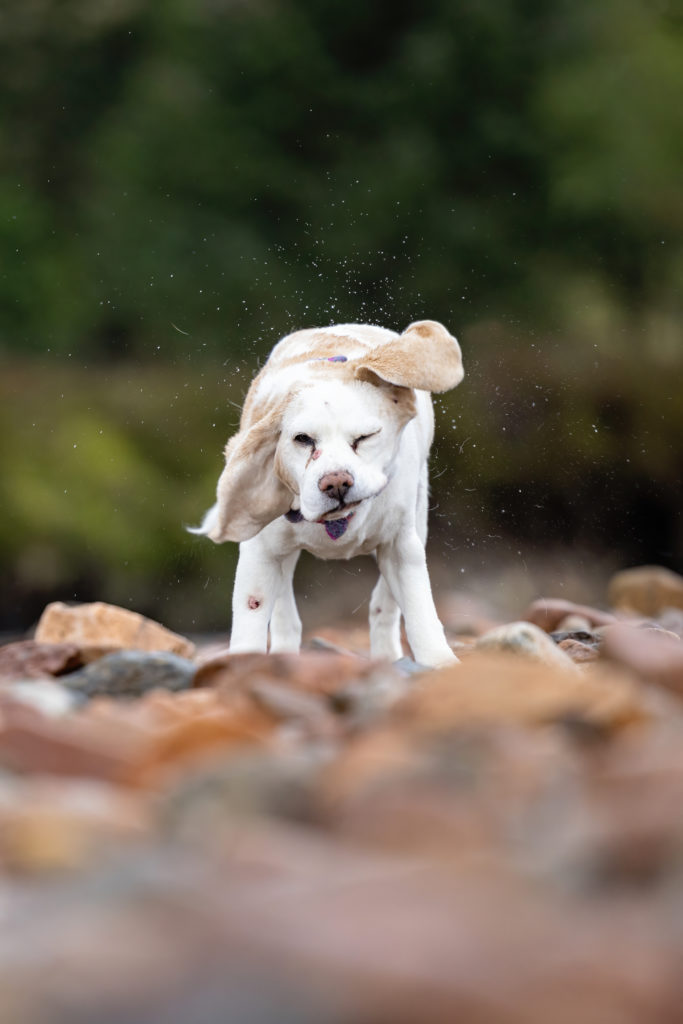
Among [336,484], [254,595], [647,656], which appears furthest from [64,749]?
[254,595]

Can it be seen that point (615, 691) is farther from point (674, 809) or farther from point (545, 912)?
point (545, 912)

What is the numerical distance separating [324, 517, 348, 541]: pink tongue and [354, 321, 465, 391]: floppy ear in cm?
36

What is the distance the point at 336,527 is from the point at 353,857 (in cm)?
205

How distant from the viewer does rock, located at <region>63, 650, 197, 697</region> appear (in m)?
2.33

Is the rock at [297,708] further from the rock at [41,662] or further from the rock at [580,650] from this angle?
the rock at [580,650]

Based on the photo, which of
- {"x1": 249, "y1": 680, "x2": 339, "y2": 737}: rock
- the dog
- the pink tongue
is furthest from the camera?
the pink tongue

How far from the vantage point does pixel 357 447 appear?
3.14m

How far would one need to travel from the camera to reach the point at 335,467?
3.01m

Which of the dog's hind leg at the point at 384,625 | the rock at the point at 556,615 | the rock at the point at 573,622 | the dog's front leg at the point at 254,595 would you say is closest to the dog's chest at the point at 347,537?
the dog's front leg at the point at 254,595

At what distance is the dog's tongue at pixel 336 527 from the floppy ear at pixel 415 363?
1.16 feet

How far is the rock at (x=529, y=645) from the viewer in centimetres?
256

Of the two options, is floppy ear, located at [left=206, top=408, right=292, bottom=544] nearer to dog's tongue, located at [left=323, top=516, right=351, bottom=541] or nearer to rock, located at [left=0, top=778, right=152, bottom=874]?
dog's tongue, located at [left=323, top=516, right=351, bottom=541]

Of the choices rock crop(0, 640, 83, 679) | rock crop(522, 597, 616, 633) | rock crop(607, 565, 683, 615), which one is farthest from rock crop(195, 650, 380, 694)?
rock crop(607, 565, 683, 615)

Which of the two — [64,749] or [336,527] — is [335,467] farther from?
[64,749]
